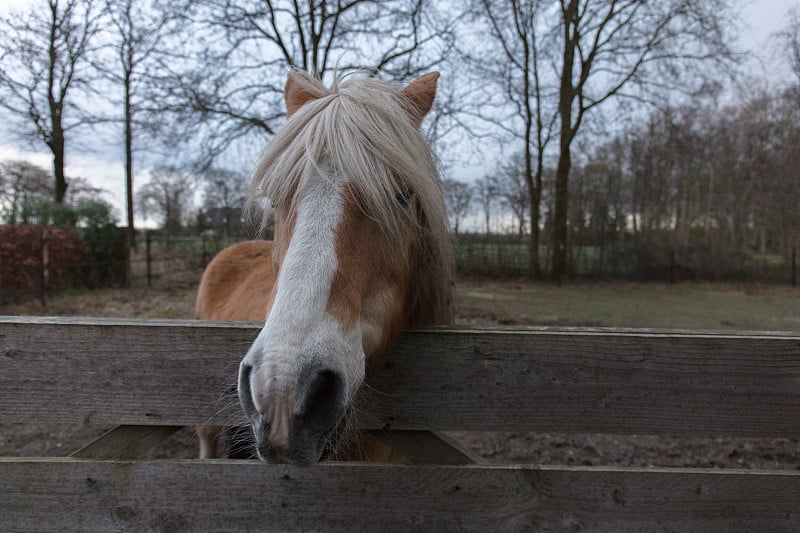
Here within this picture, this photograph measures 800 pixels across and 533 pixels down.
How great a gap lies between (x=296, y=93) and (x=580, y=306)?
13.2m

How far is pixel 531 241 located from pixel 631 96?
22.5ft

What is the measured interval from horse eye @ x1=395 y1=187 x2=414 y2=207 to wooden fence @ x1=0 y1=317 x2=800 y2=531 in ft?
1.53

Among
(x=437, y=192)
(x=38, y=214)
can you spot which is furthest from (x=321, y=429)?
(x=38, y=214)

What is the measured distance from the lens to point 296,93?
1941mm

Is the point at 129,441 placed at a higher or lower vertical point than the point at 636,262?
lower

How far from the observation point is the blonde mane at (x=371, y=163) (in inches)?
55.9

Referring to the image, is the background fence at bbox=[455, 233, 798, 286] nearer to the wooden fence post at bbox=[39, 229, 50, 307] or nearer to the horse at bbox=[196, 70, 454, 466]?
the wooden fence post at bbox=[39, 229, 50, 307]

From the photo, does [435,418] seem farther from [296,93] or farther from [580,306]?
[580,306]

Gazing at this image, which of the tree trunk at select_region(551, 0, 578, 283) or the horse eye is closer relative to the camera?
the horse eye

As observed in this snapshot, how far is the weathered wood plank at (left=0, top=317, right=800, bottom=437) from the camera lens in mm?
1490

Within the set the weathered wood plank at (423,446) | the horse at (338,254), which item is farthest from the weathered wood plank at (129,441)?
the weathered wood plank at (423,446)

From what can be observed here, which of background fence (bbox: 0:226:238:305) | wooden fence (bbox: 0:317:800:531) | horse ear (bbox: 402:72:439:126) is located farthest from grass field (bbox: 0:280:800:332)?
horse ear (bbox: 402:72:439:126)

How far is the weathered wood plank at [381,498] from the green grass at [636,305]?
906 cm

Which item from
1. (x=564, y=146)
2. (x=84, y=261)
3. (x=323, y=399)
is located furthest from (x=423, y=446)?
(x=564, y=146)
